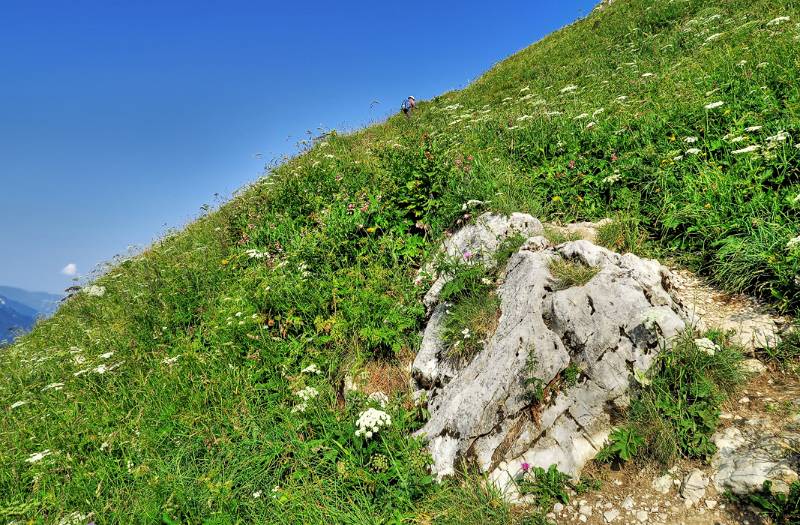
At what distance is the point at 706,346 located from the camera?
3.36 metres

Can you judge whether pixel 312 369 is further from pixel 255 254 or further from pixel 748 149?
pixel 748 149

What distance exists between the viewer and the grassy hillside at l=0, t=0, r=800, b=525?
12.9ft

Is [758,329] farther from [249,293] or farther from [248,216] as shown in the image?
[248,216]

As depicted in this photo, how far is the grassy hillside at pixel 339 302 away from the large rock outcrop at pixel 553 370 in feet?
1.29

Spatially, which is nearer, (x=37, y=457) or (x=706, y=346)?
(x=706, y=346)

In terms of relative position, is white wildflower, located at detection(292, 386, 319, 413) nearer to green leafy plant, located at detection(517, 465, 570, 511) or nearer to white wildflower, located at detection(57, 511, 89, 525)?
white wildflower, located at detection(57, 511, 89, 525)

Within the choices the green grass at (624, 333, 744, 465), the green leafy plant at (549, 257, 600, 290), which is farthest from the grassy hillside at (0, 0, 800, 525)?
the green leafy plant at (549, 257, 600, 290)

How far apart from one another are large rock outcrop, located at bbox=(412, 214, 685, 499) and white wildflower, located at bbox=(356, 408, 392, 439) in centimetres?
46

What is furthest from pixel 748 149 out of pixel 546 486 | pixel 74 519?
pixel 74 519

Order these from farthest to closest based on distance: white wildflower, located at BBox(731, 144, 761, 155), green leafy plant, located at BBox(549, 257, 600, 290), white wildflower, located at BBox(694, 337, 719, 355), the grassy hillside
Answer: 1. white wildflower, located at BBox(731, 144, 761, 155)
2. green leafy plant, located at BBox(549, 257, 600, 290)
3. the grassy hillside
4. white wildflower, located at BBox(694, 337, 719, 355)

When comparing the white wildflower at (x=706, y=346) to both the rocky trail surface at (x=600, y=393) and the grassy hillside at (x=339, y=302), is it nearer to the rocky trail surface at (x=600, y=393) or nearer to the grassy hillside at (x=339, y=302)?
the rocky trail surface at (x=600, y=393)

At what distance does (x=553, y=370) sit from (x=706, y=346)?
126 cm

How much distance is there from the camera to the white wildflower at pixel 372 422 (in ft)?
12.7

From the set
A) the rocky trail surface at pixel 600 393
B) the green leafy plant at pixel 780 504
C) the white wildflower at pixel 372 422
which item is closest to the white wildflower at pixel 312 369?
the white wildflower at pixel 372 422
